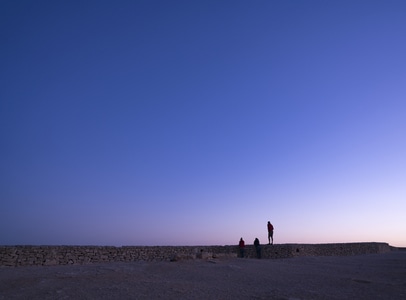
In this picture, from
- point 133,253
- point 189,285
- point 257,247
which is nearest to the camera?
point 189,285

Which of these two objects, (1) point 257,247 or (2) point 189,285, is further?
(1) point 257,247

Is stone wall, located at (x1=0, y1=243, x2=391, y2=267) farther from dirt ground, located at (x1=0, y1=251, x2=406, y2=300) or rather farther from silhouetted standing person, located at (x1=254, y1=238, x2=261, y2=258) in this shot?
dirt ground, located at (x1=0, y1=251, x2=406, y2=300)

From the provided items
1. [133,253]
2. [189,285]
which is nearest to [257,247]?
[133,253]

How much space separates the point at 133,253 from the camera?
19.0 m

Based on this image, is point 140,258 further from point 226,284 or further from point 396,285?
point 396,285

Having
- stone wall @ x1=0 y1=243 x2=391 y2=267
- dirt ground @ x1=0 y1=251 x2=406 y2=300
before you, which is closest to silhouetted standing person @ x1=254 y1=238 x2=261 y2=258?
stone wall @ x1=0 y1=243 x2=391 y2=267

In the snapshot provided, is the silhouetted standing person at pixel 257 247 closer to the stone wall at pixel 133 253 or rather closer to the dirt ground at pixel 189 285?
the stone wall at pixel 133 253

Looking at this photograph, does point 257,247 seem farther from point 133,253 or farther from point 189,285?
point 189,285

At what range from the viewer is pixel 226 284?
29.5ft

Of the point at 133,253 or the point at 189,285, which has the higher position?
the point at 133,253

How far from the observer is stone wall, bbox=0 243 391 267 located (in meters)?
15.3

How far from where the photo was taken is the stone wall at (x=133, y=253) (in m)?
15.3

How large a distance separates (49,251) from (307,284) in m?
12.3

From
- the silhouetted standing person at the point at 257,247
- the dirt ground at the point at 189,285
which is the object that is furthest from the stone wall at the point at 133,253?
the dirt ground at the point at 189,285
